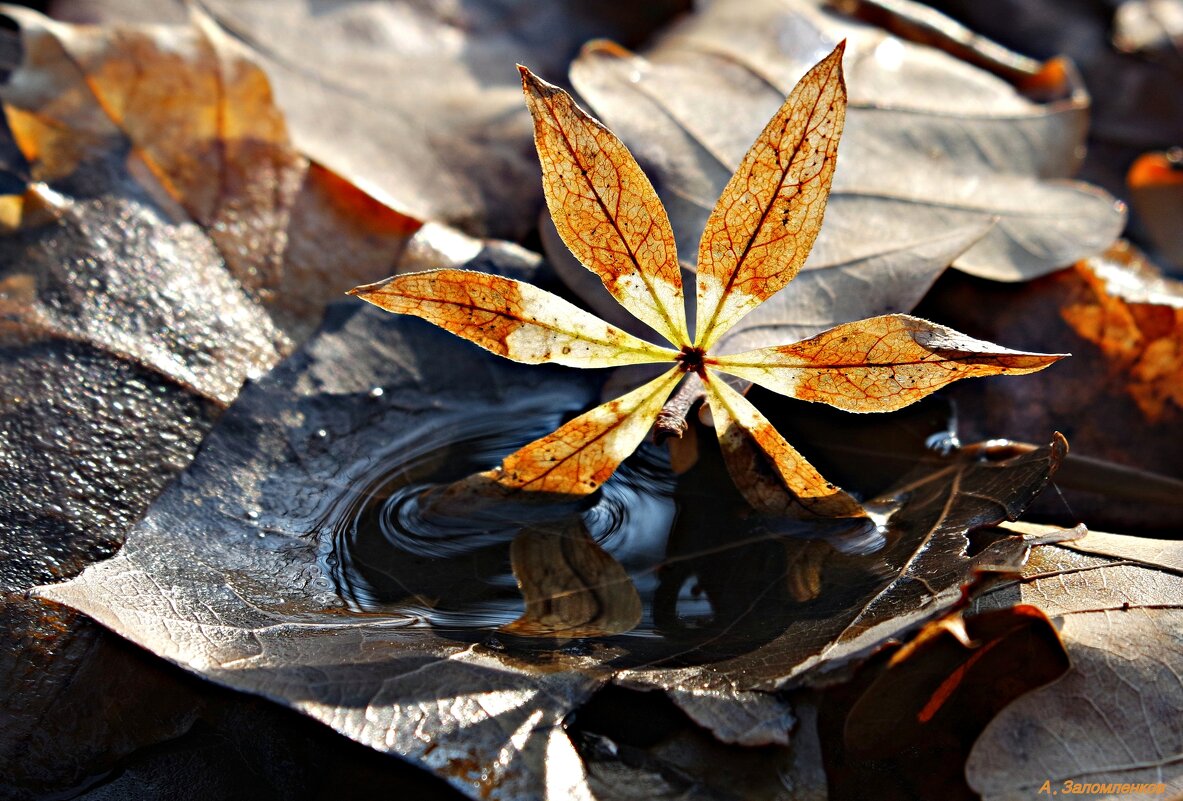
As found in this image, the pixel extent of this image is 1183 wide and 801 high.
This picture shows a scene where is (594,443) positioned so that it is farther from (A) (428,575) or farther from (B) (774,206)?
(B) (774,206)

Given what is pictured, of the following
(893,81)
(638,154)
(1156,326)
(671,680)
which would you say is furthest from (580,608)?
(893,81)

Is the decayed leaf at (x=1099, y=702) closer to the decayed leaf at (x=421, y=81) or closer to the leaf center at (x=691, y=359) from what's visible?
the leaf center at (x=691, y=359)

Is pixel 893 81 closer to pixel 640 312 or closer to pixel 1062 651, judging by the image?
pixel 640 312

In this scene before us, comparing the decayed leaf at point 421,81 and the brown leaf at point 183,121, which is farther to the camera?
the decayed leaf at point 421,81

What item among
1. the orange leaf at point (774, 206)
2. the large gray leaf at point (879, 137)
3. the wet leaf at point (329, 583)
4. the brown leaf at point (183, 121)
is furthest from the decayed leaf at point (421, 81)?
the orange leaf at point (774, 206)

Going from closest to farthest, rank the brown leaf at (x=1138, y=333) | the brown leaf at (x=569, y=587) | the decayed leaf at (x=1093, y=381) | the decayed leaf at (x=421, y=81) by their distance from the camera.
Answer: the brown leaf at (x=569, y=587)
the decayed leaf at (x=1093, y=381)
the brown leaf at (x=1138, y=333)
the decayed leaf at (x=421, y=81)

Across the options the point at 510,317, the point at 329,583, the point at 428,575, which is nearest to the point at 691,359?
the point at 510,317
